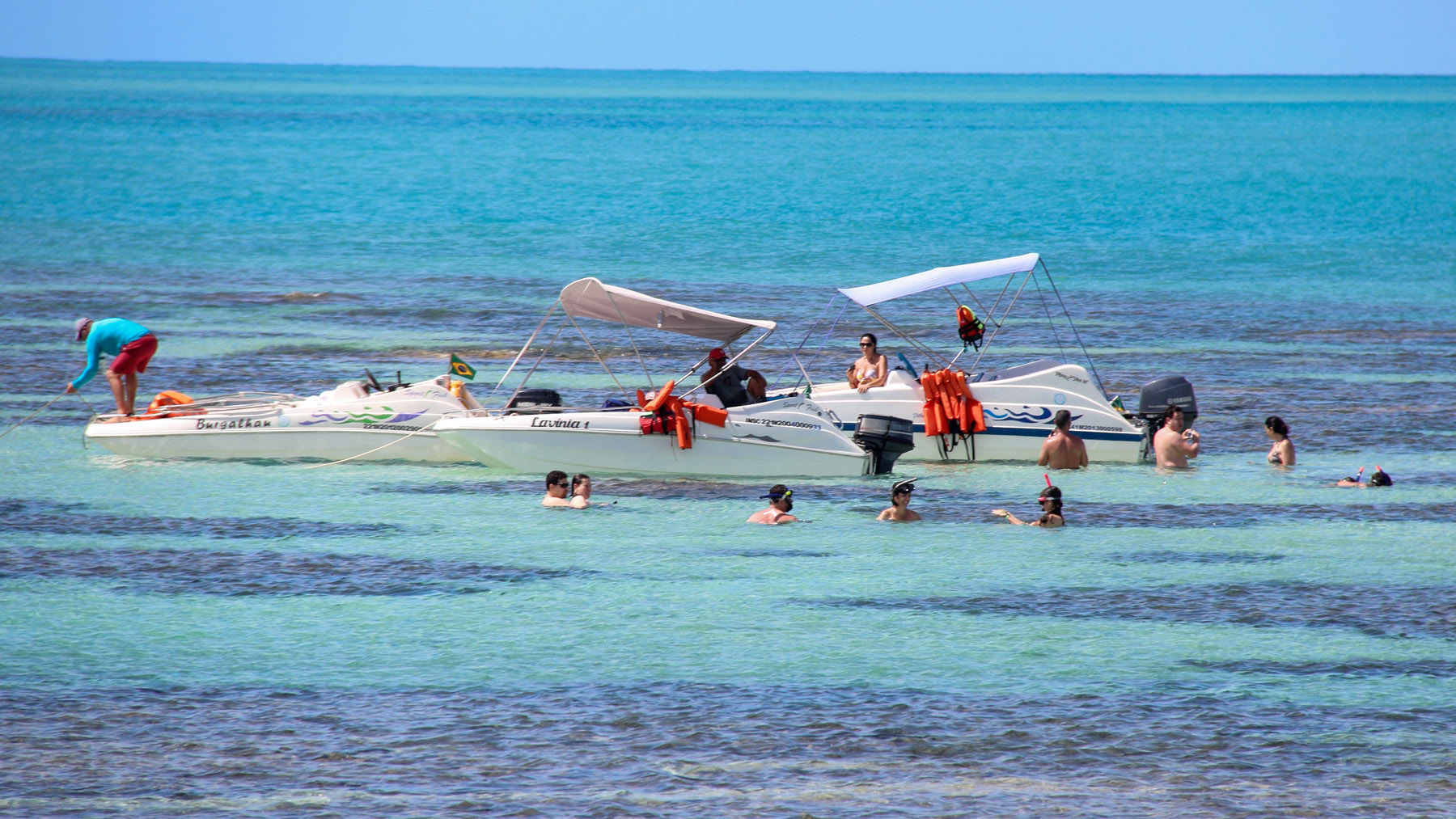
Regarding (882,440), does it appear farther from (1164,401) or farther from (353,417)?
(353,417)

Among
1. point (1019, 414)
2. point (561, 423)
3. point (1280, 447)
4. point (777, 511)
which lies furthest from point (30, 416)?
point (1280, 447)

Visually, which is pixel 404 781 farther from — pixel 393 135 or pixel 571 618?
pixel 393 135

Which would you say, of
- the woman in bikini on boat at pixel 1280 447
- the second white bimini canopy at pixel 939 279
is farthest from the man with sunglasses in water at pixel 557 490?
the woman in bikini on boat at pixel 1280 447

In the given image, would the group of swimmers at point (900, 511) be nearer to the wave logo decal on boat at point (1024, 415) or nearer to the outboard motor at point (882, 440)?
the outboard motor at point (882, 440)

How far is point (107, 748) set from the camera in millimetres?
9633

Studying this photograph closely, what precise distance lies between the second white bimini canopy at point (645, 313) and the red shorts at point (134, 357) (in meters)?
5.34

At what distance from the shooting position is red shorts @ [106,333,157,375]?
18.5 meters

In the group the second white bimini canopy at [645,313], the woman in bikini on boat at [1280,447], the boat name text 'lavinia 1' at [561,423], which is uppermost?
the second white bimini canopy at [645,313]

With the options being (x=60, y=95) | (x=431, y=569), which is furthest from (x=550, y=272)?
(x=60, y=95)

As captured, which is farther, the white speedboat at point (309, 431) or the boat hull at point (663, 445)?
the white speedboat at point (309, 431)

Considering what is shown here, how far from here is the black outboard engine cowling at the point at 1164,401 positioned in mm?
18672

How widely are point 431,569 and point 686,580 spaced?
7.66ft

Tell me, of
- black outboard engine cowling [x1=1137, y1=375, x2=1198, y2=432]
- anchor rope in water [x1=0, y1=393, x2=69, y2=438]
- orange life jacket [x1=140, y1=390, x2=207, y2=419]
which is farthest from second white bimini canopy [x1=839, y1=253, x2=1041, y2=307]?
anchor rope in water [x1=0, y1=393, x2=69, y2=438]

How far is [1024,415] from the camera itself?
59.3 ft
